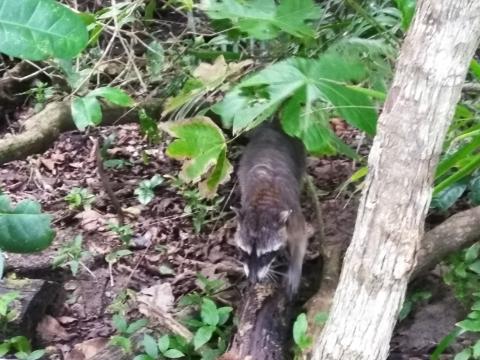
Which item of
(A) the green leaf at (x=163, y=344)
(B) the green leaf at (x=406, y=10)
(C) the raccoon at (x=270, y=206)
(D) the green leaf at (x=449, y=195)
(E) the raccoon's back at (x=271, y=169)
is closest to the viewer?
(B) the green leaf at (x=406, y=10)

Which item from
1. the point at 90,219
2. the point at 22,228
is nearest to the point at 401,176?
the point at 22,228

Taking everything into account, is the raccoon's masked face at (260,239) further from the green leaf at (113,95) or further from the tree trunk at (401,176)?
the tree trunk at (401,176)

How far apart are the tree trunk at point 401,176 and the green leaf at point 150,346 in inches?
51.6

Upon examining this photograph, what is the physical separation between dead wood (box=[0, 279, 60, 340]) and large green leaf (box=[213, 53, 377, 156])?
4.91 feet

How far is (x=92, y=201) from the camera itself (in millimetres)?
4680

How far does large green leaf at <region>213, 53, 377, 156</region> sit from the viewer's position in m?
2.61

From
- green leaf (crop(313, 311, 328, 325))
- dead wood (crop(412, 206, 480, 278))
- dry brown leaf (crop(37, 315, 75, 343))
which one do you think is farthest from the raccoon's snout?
dry brown leaf (crop(37, 315, 75, 343))

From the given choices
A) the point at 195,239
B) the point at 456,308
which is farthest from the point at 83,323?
the point at 456,308

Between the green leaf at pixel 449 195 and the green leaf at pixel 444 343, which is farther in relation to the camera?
the green leaf at pixel 449 195

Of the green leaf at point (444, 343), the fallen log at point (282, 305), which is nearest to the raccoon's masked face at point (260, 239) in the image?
the fallen log at point (282, 305)

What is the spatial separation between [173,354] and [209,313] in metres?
0.29

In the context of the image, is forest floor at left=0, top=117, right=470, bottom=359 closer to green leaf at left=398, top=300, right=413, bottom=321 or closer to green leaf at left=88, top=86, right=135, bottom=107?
green leaf at left=398, top=300, right=413, bottom=321

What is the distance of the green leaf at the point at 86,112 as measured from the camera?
2.94 m

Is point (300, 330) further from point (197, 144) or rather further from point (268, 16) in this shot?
point (268, 16)
